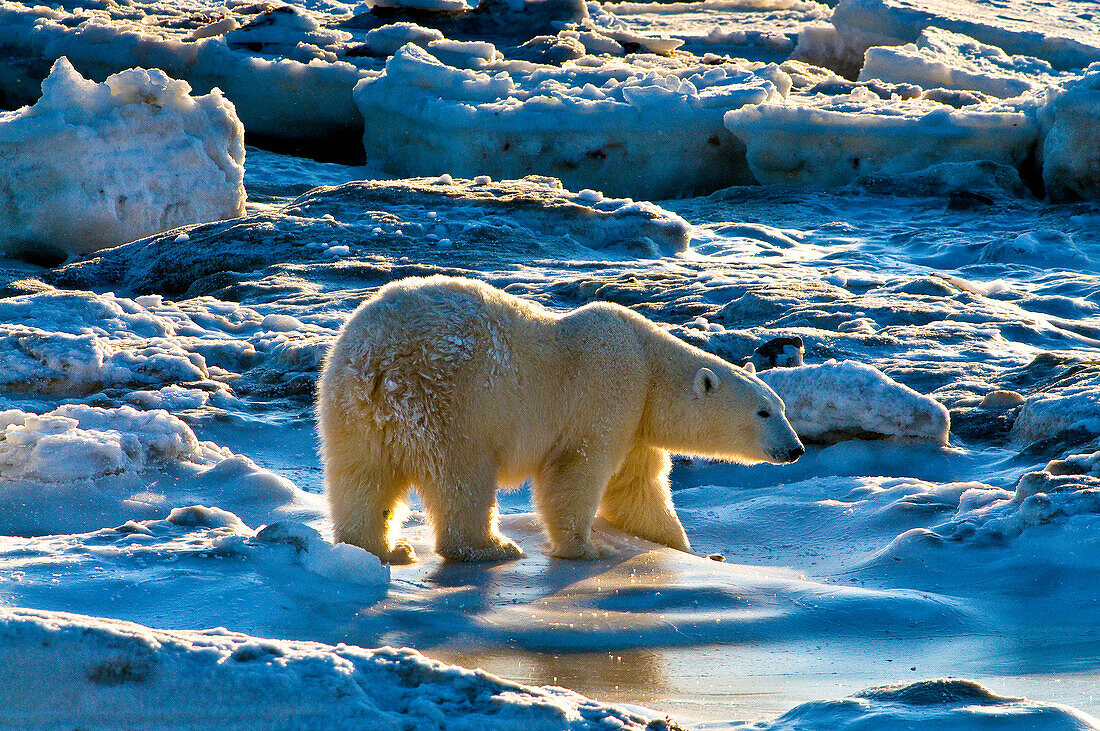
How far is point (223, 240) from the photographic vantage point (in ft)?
32.4

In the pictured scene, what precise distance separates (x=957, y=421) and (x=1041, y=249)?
17.0 ft

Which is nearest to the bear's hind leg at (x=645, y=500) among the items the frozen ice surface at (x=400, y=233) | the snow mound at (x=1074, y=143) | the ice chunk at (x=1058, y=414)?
the ice chunk at (x=1058, y=414)

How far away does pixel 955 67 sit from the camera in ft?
59.3

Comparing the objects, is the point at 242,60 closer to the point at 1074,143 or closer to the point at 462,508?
the point at 1074,143

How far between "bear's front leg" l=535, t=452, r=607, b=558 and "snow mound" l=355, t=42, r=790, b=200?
9.43 metres

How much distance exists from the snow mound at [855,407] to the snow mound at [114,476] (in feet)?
9.41

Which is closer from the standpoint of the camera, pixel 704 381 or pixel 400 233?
pixel 704 381

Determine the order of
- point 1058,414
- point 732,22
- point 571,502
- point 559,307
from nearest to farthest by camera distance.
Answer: point 571,502, point 1058,414, point 559,307, point 732,22

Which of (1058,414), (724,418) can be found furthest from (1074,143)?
(724,418)

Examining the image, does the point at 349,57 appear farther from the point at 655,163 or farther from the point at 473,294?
the point at 473,294

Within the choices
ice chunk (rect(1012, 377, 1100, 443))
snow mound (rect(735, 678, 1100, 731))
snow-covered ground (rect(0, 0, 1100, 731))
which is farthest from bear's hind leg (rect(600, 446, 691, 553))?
snow mound (rect(735, 678, 1100, 731))

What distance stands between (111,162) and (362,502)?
287 inches

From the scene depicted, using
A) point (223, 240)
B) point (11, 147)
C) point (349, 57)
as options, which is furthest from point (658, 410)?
point (349, 57)

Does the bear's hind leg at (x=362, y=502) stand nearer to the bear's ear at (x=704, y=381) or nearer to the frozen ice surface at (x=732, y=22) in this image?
the bear's ear at (x=704, y=381)
